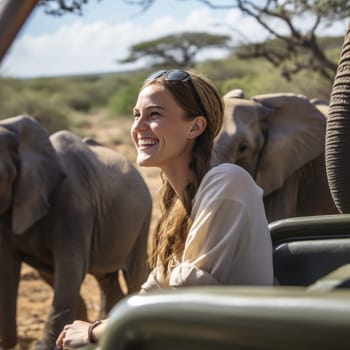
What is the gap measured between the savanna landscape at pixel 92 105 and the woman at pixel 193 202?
8.31 ft

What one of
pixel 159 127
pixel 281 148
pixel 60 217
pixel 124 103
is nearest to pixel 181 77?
pixel 159 127

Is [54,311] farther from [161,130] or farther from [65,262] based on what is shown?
[161,130]

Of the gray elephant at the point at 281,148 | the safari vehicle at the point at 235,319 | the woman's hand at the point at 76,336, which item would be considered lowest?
the gray elephant at the point at 281,148

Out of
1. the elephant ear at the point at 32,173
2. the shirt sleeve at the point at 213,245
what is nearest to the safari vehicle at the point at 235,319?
the shirt sleeve at the point at 213,245

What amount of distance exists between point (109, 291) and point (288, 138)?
1384 millimetres

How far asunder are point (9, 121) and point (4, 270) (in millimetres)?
757

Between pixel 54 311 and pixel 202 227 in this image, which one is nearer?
pixel 202 227

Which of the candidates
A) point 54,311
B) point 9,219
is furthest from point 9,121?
point 54,311

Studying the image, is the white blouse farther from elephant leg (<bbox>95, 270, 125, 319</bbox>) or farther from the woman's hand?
elephant leg (<bbox>95, 270, 125, 319</bbox>)

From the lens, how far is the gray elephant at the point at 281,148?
16.5 feet

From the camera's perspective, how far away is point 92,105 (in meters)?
30.6

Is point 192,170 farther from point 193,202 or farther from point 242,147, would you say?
point 242,147

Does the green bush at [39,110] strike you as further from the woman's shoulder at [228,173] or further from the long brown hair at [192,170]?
the woman's shoulder at [228,173]

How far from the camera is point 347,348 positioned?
91cm
